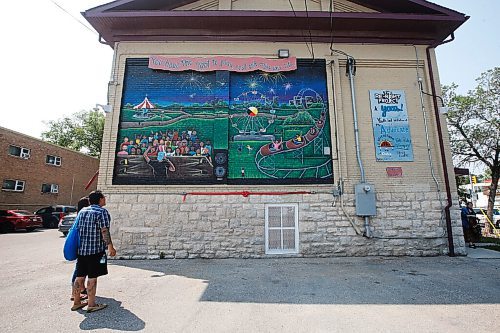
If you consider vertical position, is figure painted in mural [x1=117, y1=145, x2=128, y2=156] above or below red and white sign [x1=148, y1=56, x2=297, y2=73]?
below

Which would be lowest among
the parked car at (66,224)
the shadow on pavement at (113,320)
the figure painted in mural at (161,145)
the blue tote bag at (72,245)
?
the shadow on pavement at (113,320)

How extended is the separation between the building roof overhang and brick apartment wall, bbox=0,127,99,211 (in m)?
15.9

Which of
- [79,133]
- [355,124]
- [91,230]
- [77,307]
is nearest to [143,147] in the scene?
[91,230]

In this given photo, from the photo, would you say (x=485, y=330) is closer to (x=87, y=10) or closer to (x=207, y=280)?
(x=207, y=280)

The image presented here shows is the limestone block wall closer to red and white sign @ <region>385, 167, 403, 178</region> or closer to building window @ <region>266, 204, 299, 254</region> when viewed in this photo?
building window @ <region>266, 204, 299, 254</region>

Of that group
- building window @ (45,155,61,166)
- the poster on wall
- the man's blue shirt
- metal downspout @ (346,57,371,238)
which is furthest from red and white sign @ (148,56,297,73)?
building window @ (45,155,61,166)

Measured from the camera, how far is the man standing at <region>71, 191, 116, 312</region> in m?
3.97

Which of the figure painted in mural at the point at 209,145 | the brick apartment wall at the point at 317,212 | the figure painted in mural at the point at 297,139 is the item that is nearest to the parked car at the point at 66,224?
the brick apartment wall at the point at 317,212

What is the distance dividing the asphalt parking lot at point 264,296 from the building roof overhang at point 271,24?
23.5ft

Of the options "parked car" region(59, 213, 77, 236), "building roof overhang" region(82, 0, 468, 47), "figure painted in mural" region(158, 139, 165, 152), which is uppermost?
"building roof overhang" region(82, 0, 468, 47)

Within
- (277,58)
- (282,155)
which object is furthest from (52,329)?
(277,58)

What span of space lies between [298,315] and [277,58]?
24.7 ft

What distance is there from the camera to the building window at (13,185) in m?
18.2

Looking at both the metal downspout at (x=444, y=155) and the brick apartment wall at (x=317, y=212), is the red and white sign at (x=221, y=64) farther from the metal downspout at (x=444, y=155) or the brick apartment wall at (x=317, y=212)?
the metal downspout at (x=444, y=155)
